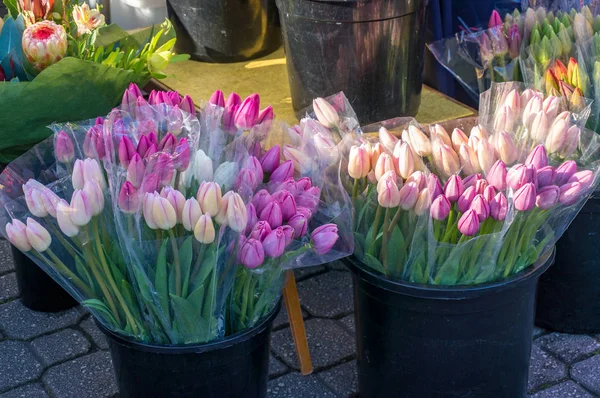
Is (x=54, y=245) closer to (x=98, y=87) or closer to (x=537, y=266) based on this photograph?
(x=98, y=87)

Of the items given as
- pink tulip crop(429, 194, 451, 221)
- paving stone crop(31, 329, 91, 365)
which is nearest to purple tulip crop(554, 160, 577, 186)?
pink tulip crop(429, 194, 451, 221)

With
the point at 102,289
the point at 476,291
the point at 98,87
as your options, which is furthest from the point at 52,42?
the point at 476,291

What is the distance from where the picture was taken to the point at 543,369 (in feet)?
7.30

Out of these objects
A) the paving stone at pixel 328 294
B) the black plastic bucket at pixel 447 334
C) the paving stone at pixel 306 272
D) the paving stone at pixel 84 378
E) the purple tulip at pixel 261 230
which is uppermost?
the purple tulip at pixel 261 230

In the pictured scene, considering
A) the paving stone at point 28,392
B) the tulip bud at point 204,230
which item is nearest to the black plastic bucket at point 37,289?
the paving stone at point 28,392

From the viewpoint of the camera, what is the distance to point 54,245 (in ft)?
5.44

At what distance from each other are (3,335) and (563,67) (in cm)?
161

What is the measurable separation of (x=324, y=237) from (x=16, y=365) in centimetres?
105

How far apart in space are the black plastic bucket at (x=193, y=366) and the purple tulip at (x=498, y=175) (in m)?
0.49

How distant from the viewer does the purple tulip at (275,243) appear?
1.56 meters

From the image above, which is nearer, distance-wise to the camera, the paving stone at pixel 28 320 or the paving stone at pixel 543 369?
the paving stone at pixel 543 369

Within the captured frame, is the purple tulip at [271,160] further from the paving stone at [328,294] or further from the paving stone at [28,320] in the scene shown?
the paving stone at [28,320]

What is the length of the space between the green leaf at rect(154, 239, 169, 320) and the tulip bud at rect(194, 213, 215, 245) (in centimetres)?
7

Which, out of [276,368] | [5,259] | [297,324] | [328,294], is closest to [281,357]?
[276,368]
